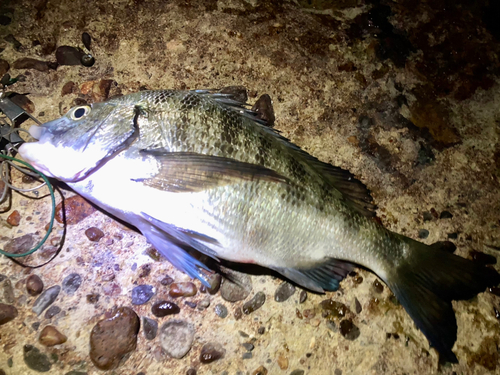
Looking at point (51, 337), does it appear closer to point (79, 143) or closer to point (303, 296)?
point (79, 143)

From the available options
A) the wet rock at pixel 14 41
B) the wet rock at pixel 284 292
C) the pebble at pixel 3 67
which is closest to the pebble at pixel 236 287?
the wet rock at pixel 284 292

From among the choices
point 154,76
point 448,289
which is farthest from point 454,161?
point 154,76

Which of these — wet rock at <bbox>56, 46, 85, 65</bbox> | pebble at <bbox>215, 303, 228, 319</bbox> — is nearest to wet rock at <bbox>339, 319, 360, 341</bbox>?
pebble at <bbox>215, 303, 228, 319</bbox>

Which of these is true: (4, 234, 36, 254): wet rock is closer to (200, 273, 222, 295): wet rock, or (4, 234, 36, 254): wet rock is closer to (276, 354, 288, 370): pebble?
(200, 273, 222, 295): wet rock

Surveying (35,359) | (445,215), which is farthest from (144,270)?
(445,215)

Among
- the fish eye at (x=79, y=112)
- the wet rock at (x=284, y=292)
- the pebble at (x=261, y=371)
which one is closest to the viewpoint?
the fish eye at (x=79, y=112)

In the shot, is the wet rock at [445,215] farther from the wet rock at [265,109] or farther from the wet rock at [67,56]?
the wet rock at [67,56]
